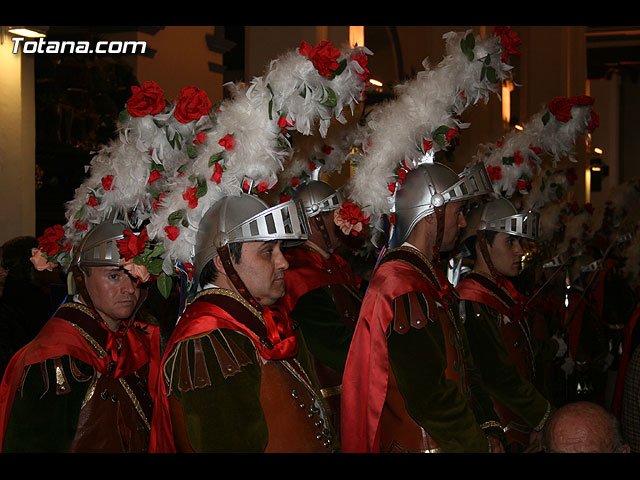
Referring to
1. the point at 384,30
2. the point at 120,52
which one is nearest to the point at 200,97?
the point at 120,52

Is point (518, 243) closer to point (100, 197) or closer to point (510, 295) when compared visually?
point (510, 295)

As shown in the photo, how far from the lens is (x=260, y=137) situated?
306cm

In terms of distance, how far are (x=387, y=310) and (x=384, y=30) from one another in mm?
10882

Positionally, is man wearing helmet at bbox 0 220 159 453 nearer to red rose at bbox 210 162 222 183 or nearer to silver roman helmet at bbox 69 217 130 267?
silver roman helmet at bbox 69 217 130 267

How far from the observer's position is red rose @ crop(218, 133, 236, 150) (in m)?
3.04

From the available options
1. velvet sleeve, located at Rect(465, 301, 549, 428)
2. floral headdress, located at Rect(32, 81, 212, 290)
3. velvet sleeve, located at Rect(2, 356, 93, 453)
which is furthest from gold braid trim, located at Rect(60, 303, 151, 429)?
velvet sleeve, located at Rect(465, 301, 549, 428)

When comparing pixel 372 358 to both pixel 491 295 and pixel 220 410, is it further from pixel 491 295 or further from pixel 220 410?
pixel 491 295

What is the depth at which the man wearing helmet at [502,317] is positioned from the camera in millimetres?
4348

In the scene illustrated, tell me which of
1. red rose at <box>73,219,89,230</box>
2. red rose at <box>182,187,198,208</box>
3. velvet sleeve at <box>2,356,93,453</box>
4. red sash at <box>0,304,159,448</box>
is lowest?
velvet sleeve at <box>2,356,93,453</box>

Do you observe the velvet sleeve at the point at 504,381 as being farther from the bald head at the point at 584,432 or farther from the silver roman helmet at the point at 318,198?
the bald head at the point at 584,432

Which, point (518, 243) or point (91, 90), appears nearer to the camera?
point (518, 243)

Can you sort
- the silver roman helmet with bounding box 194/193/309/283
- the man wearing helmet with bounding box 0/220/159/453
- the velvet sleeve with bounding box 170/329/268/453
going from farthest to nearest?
1. the man wearing helmet with bounding box 0/220/159/453
2. the silver roman helmet with bounding box 194/193/309/283
3. the velvet sleeve with bounding box 170/329/268/453

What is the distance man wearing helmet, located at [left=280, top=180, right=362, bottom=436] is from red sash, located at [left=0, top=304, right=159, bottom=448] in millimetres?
1183

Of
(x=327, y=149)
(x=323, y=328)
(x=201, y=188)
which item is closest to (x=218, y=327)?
(x=201, y=188)
